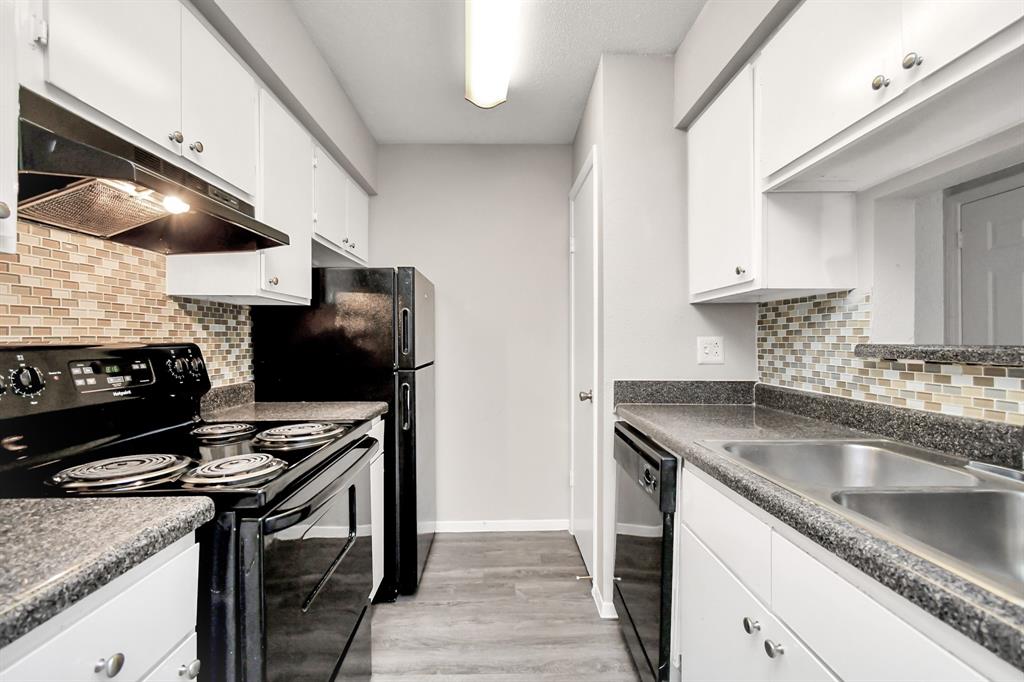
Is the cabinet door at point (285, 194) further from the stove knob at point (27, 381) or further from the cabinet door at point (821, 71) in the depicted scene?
the cabinet door at point (821, 71)

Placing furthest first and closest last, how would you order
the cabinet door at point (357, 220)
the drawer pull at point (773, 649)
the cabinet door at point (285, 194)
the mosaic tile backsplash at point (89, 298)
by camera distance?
the cabinet door at point (357, 220)
the cabinet door at point (285, 194)
the mosaic tile backsplash at point (89, 298)
the drawer pull at point (773, 649)

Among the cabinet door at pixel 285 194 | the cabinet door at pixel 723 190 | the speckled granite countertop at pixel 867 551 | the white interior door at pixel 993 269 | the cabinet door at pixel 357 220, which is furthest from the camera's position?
the cabinet door at pixel 357 220

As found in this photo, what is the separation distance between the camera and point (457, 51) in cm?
202

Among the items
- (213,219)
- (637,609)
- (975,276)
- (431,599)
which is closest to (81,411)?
(213,219)

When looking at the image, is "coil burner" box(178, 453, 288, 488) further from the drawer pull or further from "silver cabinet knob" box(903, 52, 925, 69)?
"silver cabinet knob" box(903, 52, 925, 69)

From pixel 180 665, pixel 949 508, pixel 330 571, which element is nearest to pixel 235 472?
pixel 180 665

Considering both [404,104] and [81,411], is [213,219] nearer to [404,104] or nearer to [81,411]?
[81,411]

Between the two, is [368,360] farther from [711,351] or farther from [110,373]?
[711,351]

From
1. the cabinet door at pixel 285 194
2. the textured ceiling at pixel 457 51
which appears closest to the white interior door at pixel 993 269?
the textured ceiling at pixel 457 51

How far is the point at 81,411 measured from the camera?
1.18m

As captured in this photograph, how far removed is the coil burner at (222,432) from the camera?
4.46 ft

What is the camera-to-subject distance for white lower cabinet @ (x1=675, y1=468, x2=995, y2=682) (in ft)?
1.84

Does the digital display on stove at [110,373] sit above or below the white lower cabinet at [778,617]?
above

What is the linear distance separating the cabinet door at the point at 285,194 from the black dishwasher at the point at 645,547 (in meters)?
A: 1.41
